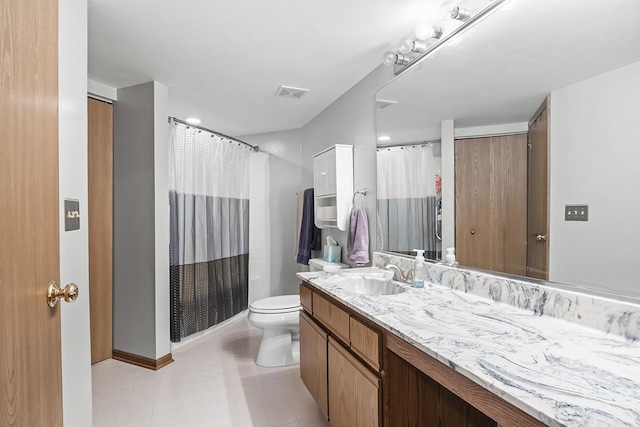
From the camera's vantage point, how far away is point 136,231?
8.66ft

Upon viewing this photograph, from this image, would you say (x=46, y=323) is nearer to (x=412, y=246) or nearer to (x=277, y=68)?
(x=412, y=246)

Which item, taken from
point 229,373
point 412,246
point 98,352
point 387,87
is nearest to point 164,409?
point 229,373

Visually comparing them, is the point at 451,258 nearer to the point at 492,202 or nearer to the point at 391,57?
the point at 492,202

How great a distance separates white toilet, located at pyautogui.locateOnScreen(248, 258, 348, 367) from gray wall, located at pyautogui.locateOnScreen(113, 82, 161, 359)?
2.74 feet

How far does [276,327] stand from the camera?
8.55 feet

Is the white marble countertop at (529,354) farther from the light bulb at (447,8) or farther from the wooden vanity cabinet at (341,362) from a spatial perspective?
the light bulb at (447,8)

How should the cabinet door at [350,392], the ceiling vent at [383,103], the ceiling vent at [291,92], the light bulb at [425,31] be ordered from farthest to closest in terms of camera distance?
the ceiling vent at [291,92], the ceiling vent at [383,103], the light bulb at [425,31], the cabinet door at [350,392]

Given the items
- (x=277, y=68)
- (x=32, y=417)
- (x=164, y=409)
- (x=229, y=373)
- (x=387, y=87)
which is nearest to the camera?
(x=32, y=417)

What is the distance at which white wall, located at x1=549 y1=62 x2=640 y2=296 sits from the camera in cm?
100

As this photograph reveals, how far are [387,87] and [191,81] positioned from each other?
1.52 meters

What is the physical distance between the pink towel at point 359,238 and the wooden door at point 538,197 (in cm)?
120

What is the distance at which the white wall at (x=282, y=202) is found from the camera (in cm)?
402

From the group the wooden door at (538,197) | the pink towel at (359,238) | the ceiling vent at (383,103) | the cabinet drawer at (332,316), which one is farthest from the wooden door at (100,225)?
the wooden door at (538,197)

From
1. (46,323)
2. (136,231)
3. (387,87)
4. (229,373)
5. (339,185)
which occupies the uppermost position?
(387,87)
